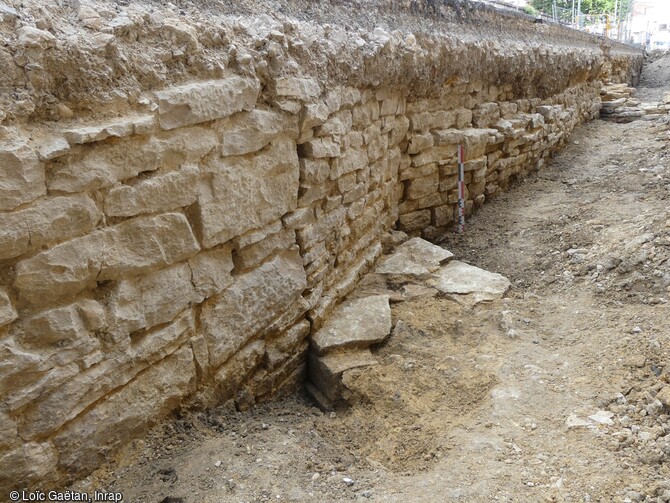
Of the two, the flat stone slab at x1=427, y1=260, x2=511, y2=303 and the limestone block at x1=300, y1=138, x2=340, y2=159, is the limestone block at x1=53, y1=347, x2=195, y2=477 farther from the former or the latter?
the flat stone slab at x1=427, y1=260, x2=511, y2=303

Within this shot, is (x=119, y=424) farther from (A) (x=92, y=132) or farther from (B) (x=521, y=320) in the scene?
(B) (x=521, y=320)

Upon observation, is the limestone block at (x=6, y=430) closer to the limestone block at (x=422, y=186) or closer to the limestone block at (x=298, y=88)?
the limestone block at (x=298, y=88)

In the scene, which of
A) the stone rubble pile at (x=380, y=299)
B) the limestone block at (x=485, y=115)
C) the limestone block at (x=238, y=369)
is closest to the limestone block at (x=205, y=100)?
the limestone block at (x=238, y=369)

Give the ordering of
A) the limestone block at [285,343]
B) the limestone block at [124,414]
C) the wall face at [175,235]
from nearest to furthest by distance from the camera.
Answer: the wall face at [175,235]
the limestone block at [124,414]
the limestone block at [285,343]

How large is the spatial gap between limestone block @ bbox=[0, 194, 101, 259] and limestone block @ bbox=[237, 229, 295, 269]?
0.84 metres

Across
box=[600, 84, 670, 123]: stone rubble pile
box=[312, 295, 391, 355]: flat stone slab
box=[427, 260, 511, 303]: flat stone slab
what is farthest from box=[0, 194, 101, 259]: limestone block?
box=[600, 84, 670, 123]: stone rubble pile

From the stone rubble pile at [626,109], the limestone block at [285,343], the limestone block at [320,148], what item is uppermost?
the limestone block at [320,148]

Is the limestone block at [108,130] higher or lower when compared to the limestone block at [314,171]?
higher

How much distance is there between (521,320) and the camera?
11.8 feet

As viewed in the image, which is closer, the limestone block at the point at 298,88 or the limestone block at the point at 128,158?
the limestone block at the point at 128,158

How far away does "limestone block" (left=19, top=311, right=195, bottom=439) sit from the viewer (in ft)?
6.14

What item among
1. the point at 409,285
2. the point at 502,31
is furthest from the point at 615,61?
the point at 409,285

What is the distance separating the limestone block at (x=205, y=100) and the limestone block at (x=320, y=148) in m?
0.54

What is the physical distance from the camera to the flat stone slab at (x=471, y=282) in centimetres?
389
